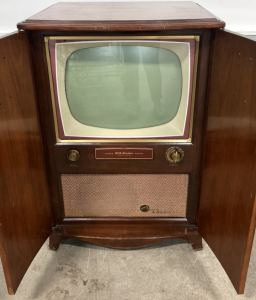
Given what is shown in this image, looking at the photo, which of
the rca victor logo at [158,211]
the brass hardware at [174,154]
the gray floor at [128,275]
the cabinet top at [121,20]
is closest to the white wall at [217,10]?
the cabinet top at [121,20]

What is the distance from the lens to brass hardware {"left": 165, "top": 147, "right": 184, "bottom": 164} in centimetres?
121

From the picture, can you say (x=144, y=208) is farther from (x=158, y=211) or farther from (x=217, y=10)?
(x=217, y=10)

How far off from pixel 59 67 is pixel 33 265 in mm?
846

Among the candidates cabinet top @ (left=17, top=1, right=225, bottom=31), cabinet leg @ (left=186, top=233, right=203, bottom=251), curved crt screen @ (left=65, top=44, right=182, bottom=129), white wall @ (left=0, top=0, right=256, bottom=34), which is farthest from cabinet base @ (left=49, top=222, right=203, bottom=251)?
white wall @ (left=0, top=0, right=256, bottom=34)

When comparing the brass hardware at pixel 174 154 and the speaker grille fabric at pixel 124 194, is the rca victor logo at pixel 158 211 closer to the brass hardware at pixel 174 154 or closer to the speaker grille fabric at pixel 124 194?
the speaker grille fabric at pixel 124 194

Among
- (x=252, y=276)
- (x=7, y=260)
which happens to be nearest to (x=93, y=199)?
(x=7, y=260)

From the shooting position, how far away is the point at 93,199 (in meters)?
1.33

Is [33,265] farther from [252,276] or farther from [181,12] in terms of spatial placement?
[181,12]

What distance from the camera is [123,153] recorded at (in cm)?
122

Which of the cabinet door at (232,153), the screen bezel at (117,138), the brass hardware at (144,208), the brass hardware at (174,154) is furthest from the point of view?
the brass hardware at (144,208)

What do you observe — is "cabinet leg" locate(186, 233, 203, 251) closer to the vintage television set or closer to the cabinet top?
the vintage television set

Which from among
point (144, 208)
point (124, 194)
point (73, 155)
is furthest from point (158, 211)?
point (73, 155)

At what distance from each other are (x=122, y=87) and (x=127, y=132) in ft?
0.57

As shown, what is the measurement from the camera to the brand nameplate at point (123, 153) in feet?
4.00
